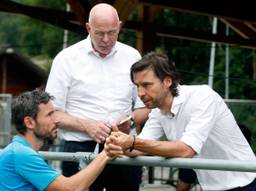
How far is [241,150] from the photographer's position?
402cm

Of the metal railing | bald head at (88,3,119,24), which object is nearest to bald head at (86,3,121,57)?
bald head at (88,3,119,24)

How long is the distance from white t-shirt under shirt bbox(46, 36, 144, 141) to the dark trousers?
0.18 ft

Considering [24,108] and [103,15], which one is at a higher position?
[103,15]

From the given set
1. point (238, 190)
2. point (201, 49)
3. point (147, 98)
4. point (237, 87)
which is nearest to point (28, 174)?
point (147, 98)

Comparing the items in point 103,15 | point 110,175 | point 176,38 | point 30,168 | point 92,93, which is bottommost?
point 110,175

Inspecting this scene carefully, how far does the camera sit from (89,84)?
15.6 ft

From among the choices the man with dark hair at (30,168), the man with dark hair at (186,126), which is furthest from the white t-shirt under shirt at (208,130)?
the man with dark hair at (30,168)

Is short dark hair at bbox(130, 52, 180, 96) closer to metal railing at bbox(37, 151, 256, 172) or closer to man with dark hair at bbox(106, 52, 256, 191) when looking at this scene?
man with dark hair at bbox(106, 52, 256, 191)

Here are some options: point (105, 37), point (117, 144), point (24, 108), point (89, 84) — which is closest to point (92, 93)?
point (89, 84)

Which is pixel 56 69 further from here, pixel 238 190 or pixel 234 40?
pixel 234 40

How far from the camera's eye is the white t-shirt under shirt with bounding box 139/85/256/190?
3859 millimetres

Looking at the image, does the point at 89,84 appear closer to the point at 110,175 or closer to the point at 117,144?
the point at 110,175

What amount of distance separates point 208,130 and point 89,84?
111 centimetres

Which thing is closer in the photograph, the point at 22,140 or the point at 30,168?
the point at 30,168
